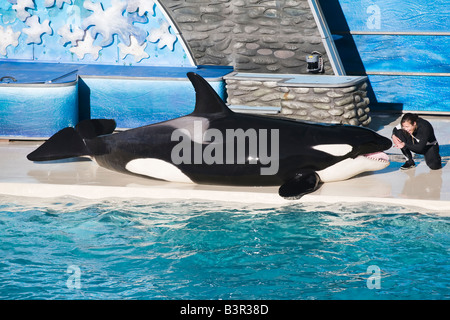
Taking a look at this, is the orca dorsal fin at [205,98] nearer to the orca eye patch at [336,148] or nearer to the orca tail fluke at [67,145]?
the orca eye patch at [336,148]

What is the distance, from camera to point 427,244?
6.10 meters

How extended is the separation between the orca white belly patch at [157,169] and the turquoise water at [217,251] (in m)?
0.47

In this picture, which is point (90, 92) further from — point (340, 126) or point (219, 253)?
point (219, 253)

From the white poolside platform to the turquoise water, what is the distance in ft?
0.56

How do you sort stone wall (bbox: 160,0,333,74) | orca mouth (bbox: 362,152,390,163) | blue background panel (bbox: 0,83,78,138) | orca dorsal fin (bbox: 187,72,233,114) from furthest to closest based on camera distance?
stone wall (bbox: 160,0,333,74) → blue background panel (bbox: 0,83,78,138) → orca mouth (bbox: 362,152,390,163) → orca dorsal fin (bbox: 187,72,233,114)

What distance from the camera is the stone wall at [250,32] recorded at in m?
9.66

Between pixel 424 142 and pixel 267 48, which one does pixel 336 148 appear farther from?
pixel 267 48

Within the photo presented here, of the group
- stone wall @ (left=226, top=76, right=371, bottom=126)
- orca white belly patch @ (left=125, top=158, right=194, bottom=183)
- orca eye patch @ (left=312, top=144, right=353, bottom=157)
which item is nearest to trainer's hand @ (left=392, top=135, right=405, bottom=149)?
orca eye patch @ (left=312, top=144, right=353, bottom=157)

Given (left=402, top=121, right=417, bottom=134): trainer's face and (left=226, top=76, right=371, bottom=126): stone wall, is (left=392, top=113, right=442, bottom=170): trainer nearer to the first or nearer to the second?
(left=402, top=121, right=417, bottom=134): trainer's face

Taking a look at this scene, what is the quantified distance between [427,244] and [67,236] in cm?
314

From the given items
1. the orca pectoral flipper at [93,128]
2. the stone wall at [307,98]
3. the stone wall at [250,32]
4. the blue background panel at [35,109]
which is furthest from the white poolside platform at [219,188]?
the stone wall at [250,32]

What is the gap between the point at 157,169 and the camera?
7.63m

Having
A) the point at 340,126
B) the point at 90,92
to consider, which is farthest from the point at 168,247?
the point at 90,92

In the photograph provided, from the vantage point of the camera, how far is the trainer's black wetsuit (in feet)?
25.9
